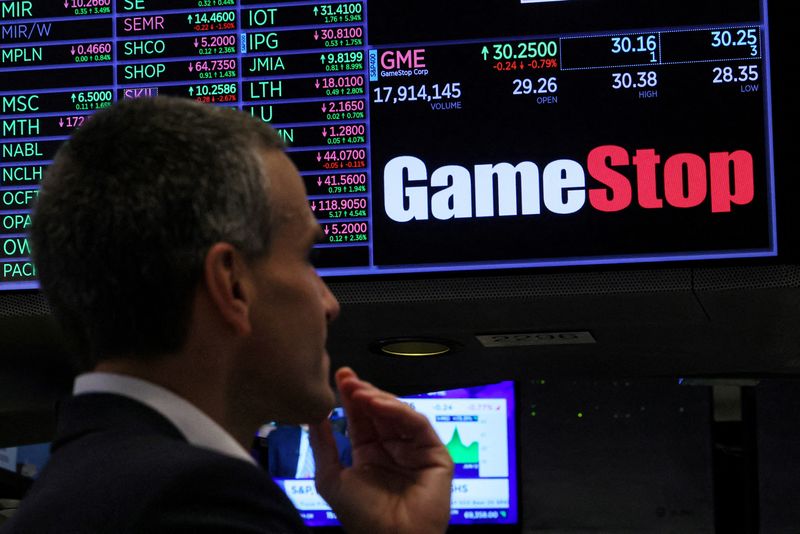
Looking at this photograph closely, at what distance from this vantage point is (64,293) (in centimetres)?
108

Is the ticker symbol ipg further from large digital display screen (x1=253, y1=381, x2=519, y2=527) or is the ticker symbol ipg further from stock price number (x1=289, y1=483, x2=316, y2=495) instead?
stock price number (x1=289, y1=483, x2=316, y2=495)

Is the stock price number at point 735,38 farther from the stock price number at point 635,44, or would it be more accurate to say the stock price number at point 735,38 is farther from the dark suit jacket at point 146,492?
the dark suit jacket at point 146,492

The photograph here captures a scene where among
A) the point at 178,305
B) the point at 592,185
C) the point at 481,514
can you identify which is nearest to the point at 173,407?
the point at 178,305

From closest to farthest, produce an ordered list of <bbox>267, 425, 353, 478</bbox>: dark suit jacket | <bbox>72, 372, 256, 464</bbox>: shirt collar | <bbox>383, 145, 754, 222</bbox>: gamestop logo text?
<bbox>72, 372, 256, 464</bbox>: shirt collar, <bbox>383, 145, 754, 222</bbox>: gamestop logo text, <bbox>267, 425, 353, 478</bbox>: dark suit jacket

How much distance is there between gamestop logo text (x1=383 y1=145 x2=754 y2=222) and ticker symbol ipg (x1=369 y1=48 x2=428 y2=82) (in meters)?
0.20

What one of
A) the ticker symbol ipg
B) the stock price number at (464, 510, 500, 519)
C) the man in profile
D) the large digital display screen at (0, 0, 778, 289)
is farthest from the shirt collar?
the stock price number at (464, 510, 500, 519)

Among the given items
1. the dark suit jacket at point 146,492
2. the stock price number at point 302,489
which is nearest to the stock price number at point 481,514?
the stock price number at point 302,489

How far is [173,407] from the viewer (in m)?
1.03

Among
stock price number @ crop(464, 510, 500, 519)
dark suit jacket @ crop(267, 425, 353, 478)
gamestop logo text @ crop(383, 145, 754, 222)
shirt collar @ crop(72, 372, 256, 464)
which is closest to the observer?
shirt collar @ crop(72, 372, 256, 464)

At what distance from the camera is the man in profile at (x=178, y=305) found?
905mm

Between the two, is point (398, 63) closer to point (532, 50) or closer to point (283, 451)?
point (532, 50)

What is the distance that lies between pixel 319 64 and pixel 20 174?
0.61 m

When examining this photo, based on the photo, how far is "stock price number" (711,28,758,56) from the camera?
2.21 m

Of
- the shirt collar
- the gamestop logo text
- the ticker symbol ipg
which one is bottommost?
the shirt collar
